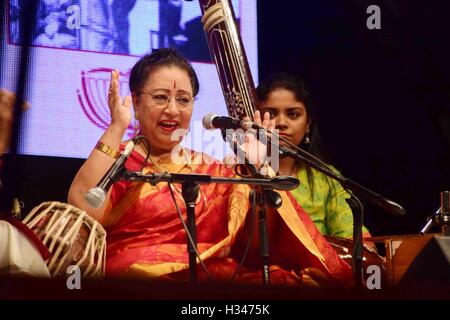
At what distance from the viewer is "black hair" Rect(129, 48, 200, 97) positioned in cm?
346

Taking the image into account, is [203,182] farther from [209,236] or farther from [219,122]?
[209,236]

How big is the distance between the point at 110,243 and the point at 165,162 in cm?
46

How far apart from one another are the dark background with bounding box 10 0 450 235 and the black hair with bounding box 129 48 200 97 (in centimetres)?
65

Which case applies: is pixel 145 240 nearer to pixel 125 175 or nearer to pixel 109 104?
pixel 109 104

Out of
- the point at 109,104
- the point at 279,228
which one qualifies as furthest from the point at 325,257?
the point at 109,104

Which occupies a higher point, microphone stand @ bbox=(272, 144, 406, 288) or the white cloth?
microphone stand @ bbox=(272, 144, 406, 288)

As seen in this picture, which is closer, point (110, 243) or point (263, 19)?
point (110, 243)

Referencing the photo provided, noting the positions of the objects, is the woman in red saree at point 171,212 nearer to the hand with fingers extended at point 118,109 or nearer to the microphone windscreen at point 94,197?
the hand with fingers extended at point 118,109

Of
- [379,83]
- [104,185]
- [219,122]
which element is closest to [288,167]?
[379,83]

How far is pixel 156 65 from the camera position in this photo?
3.47 m

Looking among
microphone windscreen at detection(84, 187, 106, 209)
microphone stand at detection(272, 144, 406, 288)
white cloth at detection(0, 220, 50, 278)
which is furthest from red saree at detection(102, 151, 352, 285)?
microphone windscreen at detection(84, 187, 106, 209)

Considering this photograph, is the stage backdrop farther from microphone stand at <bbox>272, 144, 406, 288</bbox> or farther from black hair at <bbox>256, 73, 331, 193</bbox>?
microphone stand at <bbox>272, 144, 406, 288</bbox>

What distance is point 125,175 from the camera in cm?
246

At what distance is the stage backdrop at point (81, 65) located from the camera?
3.48 metres
